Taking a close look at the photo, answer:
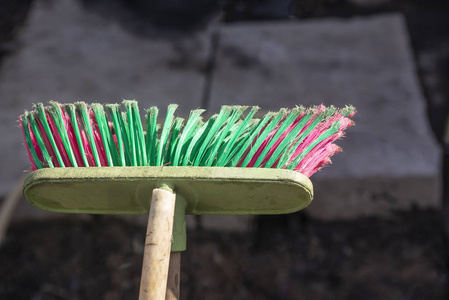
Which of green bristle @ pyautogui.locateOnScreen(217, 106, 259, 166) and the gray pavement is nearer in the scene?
green bristle @ pyautogui.locateOnScreen(217, 106, 259, 166)

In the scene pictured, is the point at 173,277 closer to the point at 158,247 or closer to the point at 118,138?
the point at 158,247

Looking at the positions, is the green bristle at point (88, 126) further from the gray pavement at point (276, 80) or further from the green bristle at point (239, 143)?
the gray pavement at point (276, 80)

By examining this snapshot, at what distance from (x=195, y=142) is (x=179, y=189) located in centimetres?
6

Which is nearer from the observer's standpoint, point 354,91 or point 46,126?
point 46,126

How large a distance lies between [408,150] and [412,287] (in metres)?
0.38

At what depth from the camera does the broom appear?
2.01 ft

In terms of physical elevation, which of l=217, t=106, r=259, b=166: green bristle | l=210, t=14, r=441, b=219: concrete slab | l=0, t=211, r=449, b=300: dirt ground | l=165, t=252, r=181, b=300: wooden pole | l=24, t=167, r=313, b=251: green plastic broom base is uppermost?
l=210, t=14, r=441, b=219: concrete slab

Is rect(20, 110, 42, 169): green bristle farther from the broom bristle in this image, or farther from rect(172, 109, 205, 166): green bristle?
rect(172, 109, 205, 166): green bristle

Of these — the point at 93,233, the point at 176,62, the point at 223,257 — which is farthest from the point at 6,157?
the point at 223,257

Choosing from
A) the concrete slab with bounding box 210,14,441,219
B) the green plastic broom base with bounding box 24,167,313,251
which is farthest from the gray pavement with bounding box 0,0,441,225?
the green plastic broom base with bounding box 24,167,313,251

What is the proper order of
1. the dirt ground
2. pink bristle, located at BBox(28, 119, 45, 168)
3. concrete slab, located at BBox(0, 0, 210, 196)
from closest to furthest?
pink bristle, located at BBox(28, 119, 45, 168)
the dirt ground
concrete slab, located at BBox(0, 0, 210, 196)

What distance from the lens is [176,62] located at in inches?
66.8

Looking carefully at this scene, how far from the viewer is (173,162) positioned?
0.65 metres

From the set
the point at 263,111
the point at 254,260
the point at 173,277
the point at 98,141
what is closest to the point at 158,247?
the point at 173,277
